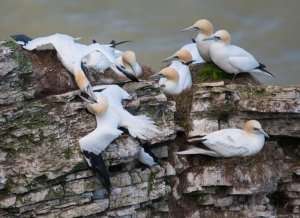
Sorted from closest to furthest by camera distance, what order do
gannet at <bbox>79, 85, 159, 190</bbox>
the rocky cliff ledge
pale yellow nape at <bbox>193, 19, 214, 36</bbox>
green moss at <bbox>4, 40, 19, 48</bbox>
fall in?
1. the rocky cliff ledge
2. gannet at <bbox>79, 85, 159, 190</bbox>
3. green moss at <bbox>4, 40, 19, 48</bbox>
4. pale yellow nape at <bbox>193, 19, 214, 36</bbox>

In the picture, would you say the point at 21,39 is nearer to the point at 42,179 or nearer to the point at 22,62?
the point at 22,62

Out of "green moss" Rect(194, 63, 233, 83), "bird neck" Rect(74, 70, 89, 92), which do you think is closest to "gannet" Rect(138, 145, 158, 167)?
"bird neck" Rect(74, 70, 89, 92)

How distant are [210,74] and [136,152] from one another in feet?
11.0

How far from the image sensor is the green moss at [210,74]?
14.4 metres

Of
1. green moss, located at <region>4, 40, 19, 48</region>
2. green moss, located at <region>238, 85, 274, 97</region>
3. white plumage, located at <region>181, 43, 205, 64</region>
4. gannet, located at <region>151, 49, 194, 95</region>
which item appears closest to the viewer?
green moss, located at <region>4, 40, 19, 48</region>

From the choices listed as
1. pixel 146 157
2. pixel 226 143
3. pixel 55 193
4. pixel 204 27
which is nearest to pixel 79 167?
pixel 55 193

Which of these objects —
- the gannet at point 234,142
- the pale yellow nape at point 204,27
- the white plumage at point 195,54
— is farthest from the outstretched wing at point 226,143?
the white plumage at point 195,54

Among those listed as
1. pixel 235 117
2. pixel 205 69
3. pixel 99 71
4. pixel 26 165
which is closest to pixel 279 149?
pixel 235 117

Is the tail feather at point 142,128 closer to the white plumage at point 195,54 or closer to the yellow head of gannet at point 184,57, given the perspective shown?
the yellow head of gannet at point 184,57

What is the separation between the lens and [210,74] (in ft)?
47.4

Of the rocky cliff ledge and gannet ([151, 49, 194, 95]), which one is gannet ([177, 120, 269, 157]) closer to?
the rocky cliff ledge

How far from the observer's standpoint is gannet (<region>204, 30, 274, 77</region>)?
45.9 ft

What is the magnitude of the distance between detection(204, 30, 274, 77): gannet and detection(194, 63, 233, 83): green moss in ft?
0.71

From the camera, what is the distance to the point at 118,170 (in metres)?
11.9
